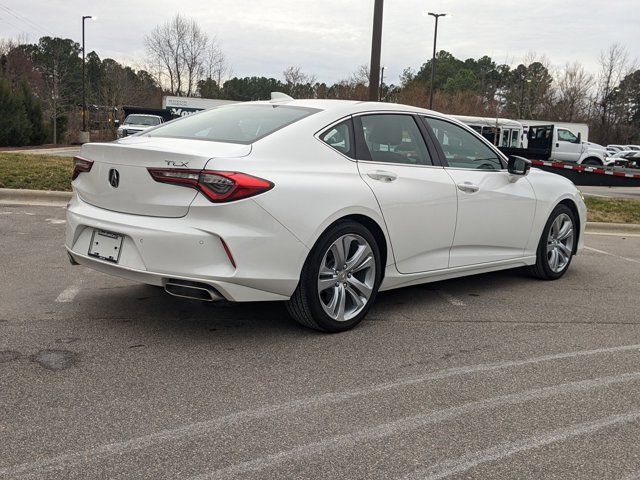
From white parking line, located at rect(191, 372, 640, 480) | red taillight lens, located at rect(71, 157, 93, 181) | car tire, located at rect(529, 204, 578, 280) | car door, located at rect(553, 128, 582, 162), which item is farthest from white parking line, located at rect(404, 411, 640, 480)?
car door, located at rect(553, 128, 582, 162)

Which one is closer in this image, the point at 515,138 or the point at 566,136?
the point at 566,136

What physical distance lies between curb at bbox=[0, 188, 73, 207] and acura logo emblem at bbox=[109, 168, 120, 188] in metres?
6.09

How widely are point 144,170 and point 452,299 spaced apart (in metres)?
2.75

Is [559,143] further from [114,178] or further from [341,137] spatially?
[114,178]

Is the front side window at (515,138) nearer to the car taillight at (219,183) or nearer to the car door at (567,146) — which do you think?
the car door at (567,146)

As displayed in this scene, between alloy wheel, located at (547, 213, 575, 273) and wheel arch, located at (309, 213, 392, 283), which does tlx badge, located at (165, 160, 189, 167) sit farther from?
alloy wheel, located at (547, 213, 575, 273)

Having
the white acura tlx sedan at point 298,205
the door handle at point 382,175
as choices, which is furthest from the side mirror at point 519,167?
the door handle at point 382,175

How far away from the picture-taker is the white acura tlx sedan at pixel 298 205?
3.73 metres

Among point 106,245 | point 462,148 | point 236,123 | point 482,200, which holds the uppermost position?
point 236,123

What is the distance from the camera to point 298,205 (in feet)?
12.9

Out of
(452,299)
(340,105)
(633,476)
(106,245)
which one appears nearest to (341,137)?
(340,105)

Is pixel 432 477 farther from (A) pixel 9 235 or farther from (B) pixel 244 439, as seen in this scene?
(A) pixel 9 235

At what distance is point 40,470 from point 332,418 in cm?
124

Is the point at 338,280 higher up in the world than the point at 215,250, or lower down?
lower down
